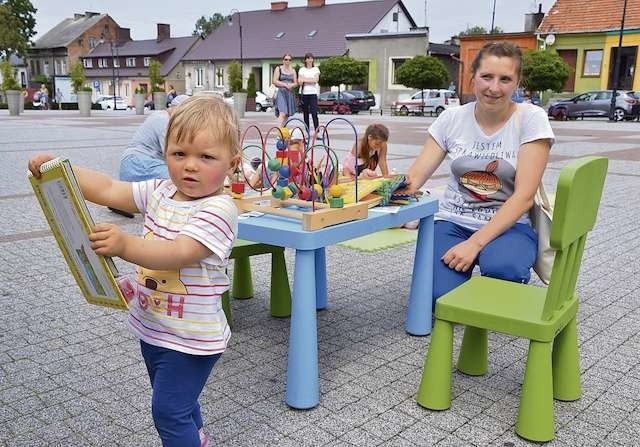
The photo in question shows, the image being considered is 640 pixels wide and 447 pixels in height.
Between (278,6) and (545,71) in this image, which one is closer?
(545,71)

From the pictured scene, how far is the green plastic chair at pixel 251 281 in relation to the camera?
3535 mm

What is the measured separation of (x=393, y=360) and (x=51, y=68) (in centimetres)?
7956

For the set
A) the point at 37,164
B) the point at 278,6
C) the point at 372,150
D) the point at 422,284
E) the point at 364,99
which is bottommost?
the point at 422,284

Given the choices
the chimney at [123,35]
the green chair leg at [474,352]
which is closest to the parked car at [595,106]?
the green chair leg at [474,352]

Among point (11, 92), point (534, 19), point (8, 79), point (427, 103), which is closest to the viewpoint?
point (11, 92)

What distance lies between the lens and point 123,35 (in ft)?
245

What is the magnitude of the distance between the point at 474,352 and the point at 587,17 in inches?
1423

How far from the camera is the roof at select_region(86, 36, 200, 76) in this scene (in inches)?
2354

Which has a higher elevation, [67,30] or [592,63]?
[67,30]

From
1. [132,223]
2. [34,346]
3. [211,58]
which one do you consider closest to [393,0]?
[211,58]

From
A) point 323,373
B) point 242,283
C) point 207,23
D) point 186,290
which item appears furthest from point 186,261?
point 207,23

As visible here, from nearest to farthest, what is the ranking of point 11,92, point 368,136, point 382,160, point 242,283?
Result: point 242,283 → point 368,136 → point 382,160 → point 11,92

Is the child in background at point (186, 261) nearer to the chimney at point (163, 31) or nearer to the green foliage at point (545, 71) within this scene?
the green foliage at point (545, 71)

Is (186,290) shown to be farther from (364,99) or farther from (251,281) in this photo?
(364,99)
